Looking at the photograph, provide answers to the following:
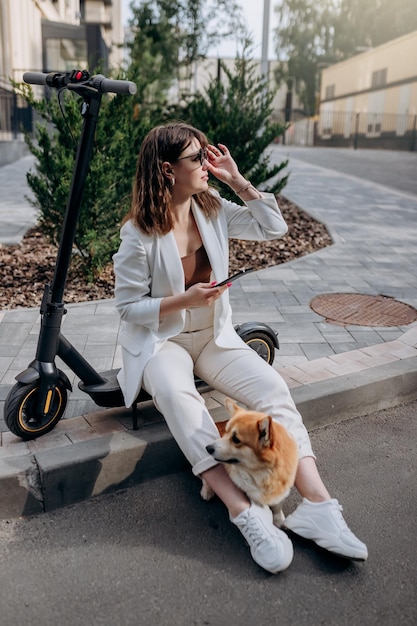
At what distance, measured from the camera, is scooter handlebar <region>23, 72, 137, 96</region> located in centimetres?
270

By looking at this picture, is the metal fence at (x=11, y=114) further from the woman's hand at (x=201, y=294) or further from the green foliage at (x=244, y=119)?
the woman's hand at (x=201, y=294)

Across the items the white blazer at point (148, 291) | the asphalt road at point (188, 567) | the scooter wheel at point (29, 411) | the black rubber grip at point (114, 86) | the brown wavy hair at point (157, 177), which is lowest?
the asphalt road at point (188, 567)

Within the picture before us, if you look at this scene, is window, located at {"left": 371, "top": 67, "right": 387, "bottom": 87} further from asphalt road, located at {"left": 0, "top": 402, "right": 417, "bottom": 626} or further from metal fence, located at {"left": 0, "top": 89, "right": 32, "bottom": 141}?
asphalt road, located at {"left": 0, "top": 402, "right": 417, "bottom": 626}

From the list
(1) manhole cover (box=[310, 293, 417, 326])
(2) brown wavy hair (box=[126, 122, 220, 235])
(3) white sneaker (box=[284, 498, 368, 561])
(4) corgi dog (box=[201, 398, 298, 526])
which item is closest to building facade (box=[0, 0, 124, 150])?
(1) manhole cover (box=[310, 293, 417, 326])

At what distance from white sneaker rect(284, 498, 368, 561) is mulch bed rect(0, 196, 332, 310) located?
360cm

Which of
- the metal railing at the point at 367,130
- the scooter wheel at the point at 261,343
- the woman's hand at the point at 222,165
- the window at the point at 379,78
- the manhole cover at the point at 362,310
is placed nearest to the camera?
the woman's hand at the point at 222,165

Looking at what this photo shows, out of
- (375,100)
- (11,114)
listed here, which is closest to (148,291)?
(11,114)

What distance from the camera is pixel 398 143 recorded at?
119ft

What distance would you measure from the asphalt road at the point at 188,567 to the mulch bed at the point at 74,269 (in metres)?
3.09

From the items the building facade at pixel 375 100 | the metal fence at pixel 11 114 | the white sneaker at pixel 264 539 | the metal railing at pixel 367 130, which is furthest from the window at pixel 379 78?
the white sneaker at pixel 264 539

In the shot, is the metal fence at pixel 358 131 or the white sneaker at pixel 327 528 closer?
the white sneaker at pixel 327 528

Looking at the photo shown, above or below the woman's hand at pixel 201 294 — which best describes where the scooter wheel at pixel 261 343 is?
below

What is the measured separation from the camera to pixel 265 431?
2469 millimetres

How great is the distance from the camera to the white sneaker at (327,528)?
2.44 metres
